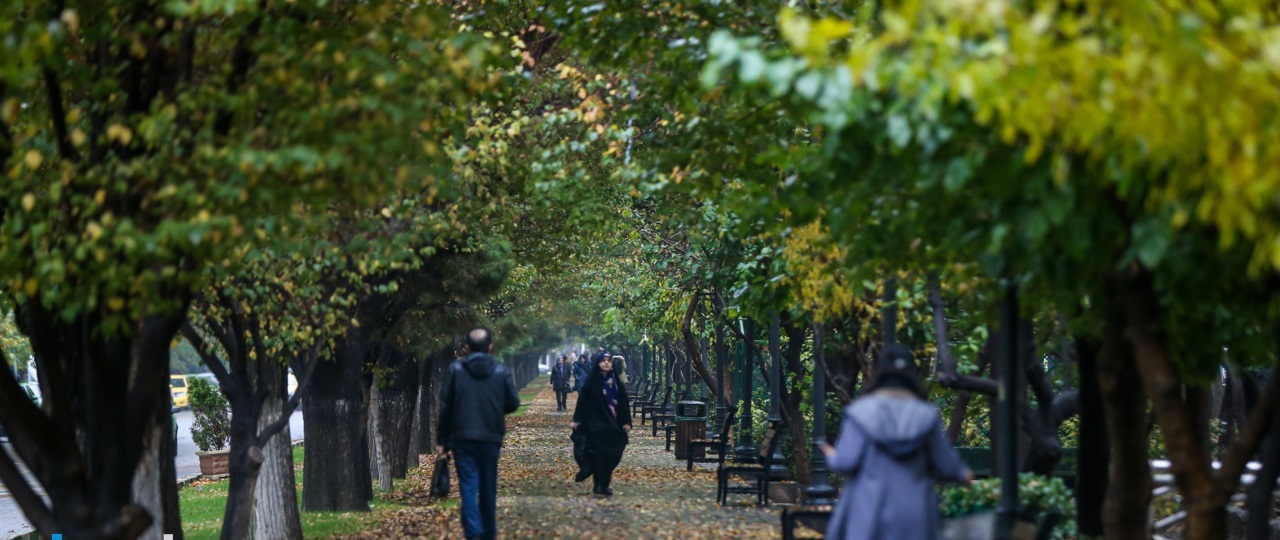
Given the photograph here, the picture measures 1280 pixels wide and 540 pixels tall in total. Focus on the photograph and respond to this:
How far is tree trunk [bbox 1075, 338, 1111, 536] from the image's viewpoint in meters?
9.39

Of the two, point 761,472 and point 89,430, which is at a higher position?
point 89,430

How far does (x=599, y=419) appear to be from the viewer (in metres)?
21.4

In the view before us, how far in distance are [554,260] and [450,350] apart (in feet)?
36.1

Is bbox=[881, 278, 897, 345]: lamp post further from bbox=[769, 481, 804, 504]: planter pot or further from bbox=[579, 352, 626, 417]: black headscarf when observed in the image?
bbox=[579, 352, 626, 417]: black headscarf

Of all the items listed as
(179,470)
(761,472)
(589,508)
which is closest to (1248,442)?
(761,472)

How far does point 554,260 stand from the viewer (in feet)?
75.8

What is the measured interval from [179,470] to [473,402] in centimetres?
1835

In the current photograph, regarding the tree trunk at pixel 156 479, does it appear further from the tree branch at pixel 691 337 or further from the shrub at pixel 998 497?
the tree branch at pixel 691 337

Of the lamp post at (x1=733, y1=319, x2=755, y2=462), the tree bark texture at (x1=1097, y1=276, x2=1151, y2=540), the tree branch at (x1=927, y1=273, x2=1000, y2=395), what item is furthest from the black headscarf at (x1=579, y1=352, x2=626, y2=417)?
the tree bark texture at (x1=1097, y1=276, x2=1151, y2=540)

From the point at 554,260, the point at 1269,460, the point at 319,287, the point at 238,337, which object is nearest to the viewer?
the point at 1269,460

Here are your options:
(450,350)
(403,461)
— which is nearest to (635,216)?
(403,461)

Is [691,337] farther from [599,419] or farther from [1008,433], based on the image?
[1008,433]

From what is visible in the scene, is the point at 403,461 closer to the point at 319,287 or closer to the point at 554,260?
the point at 554,260

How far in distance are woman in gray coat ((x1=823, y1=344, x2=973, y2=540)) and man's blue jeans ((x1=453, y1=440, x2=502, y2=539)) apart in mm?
6075
